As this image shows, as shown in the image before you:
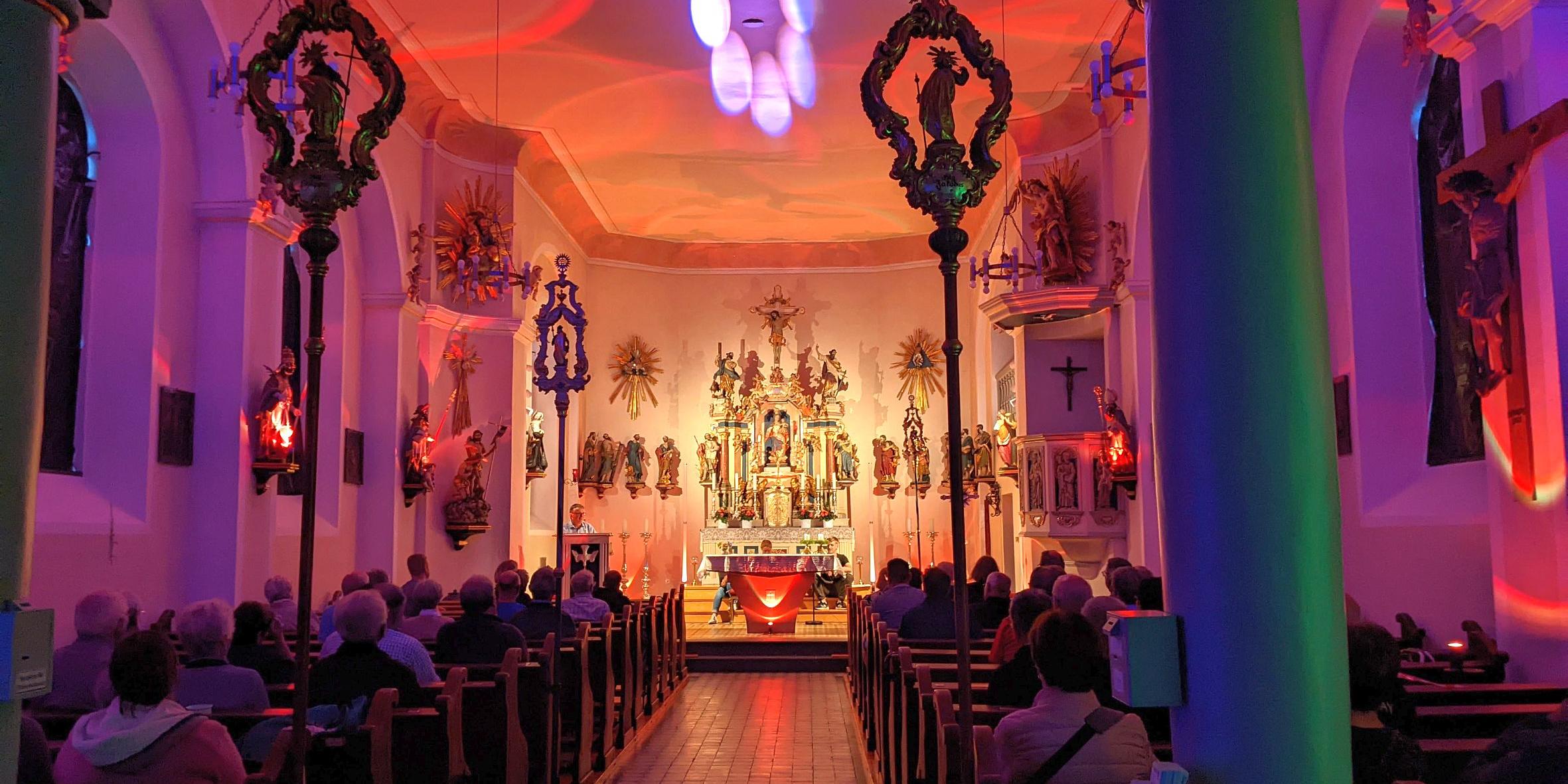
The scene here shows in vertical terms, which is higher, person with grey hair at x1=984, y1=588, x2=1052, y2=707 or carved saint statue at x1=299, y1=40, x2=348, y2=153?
carved saint statue at x1=299, y1=40, x2=348, y2=153

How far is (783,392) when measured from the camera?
63.4 feet

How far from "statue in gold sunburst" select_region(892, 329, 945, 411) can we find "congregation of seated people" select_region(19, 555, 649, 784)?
11.7 meters

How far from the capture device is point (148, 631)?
340 cm

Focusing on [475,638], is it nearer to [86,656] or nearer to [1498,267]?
[86,656]

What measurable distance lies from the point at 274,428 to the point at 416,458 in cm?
357

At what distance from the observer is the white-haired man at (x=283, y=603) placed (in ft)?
24.0

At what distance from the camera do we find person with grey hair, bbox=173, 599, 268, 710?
14.6ft

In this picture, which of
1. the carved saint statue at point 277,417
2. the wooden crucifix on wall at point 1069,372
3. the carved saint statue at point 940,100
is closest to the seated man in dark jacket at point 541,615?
the carved saint statue at point 277,417

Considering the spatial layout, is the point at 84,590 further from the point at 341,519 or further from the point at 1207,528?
the point at 1207,528

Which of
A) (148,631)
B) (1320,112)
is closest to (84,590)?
(148,631)

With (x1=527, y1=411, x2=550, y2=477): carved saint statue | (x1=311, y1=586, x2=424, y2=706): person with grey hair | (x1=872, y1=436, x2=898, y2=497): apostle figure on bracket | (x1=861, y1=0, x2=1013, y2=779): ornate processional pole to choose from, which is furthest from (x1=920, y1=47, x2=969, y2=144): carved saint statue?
(x1=872, y1=436, x2=898, y2=497): apostle figure on bracket

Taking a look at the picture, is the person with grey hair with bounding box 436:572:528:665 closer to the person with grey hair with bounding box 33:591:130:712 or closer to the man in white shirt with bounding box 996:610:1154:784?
the person with grey hair with bounding box 33:591:130:712

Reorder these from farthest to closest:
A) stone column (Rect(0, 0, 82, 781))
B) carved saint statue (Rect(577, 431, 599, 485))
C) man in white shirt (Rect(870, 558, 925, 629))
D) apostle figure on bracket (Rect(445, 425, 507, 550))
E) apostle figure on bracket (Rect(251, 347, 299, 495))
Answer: carved saint statue (Rect(577, 431, 599, 485)), apostle figure on bracket (Rect(445, 425, 507, 550)), apostle figure on bracket (Rect(251, 347, 299, 495)), man in white shirt (Rect(870, 558, 925, 629)), stone column (Rect(0, 0, 82, 781))

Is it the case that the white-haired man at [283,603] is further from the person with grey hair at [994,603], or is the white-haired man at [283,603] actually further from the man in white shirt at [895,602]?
the person with grey hair at [994,603]
